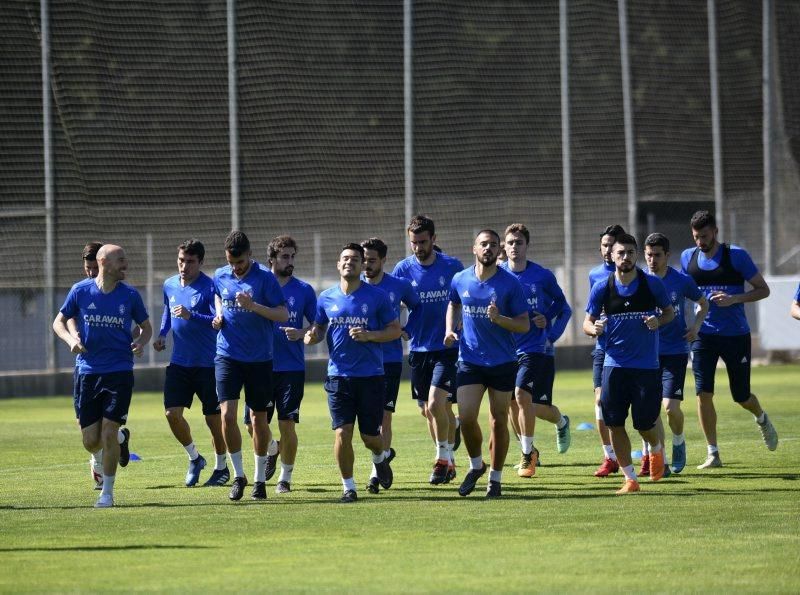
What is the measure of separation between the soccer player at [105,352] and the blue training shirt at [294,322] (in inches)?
61.2

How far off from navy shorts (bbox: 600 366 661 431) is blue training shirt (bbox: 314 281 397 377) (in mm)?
1946

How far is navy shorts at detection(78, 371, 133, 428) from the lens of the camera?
12.3 metres

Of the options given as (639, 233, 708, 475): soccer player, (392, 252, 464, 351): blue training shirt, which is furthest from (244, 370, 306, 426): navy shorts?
(639, 233, 708, 475): soccer player

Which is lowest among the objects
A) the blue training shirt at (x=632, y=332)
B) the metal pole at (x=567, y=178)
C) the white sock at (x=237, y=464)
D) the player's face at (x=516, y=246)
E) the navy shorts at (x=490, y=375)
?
the white sock at (x=237, y=464)

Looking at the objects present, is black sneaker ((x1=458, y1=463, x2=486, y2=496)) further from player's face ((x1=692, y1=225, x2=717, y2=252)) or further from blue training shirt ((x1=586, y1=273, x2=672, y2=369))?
player's face ((x1=692, y1=225, x2=717, y2=252))

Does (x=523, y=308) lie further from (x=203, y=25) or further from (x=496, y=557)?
(x=203, y=25)

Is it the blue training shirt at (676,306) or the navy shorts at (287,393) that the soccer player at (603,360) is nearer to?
the blue training shirt at (676,306)

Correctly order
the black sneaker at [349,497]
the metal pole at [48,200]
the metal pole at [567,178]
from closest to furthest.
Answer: the black sneaker at [349,497] < the metal pole at [48,200] < the metal pole at [567,178]

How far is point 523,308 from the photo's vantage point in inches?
489

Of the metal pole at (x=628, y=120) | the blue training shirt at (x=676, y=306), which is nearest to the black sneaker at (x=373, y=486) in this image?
the blue training shirt at (x=676, y=306)

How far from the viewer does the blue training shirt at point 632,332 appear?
12.5m

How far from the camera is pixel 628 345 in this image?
41.2 ft

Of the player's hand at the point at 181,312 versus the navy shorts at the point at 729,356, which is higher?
the player's hand at the point at 181,312

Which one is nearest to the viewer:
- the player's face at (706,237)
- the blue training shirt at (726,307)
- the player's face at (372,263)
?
the player's face at (372,263)
